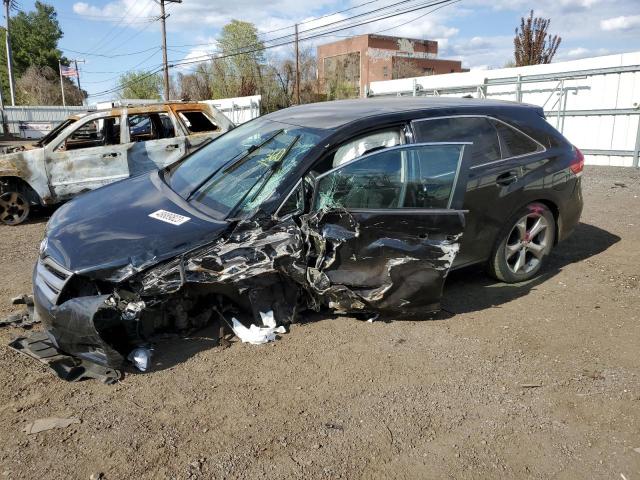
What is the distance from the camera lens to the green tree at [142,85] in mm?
61094

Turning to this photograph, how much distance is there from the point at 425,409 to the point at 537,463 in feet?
2.11

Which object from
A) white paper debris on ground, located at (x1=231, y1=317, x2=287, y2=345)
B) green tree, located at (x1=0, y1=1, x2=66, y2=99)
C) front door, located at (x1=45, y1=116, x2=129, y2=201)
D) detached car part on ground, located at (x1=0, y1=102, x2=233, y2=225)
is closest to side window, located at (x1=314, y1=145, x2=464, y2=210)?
white paper debris on ground, located at (x1=231, y1=317, x2=287, y2=345)

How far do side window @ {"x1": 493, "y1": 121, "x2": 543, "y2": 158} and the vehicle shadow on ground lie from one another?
1.08 m

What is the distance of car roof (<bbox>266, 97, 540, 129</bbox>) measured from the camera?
13.0ft

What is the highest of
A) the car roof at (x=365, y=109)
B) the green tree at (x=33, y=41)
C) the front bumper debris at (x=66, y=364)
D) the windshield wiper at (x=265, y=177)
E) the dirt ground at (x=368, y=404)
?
the green tree at (x=33, y=41)

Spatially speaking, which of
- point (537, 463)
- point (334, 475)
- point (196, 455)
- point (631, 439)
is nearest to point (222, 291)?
point (196, 455)

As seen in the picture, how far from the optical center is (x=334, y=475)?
7.83 ft

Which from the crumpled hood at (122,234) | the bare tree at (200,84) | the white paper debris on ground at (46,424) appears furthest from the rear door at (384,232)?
the bare tree at (200,84)

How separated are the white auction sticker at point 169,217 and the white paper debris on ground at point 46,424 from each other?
1357mm

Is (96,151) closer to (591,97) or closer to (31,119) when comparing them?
(591,97)

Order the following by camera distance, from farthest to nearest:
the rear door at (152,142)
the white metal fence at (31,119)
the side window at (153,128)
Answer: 1. the white metal fence at (31,119)
2. the side window at (153,128)
3. the rear door at (152,142)

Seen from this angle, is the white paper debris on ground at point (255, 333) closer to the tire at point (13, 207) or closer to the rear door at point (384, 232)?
the rear door at point (384, 232)

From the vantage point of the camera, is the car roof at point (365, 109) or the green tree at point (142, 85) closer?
the car roof at point (365, 109)

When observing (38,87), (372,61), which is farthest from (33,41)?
(372,61)
